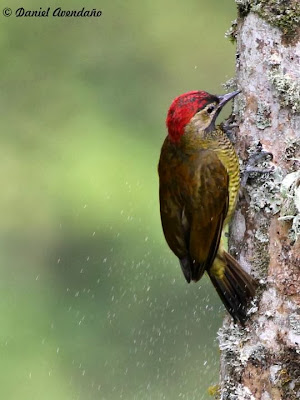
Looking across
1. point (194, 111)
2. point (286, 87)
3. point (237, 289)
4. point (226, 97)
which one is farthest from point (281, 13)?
point (237, 289)

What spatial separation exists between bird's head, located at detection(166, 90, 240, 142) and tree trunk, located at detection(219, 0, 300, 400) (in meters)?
0.20

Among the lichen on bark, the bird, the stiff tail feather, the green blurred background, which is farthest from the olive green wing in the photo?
the green blurred background

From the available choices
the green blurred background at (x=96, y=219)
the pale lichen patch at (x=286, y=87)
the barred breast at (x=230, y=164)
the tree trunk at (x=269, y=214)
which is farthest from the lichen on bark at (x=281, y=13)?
the green blurred background at (x=96, y=219)

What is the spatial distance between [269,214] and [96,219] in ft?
11.3

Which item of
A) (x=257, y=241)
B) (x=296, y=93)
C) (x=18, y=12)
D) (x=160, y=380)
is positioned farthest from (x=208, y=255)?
(x=18, y=12)

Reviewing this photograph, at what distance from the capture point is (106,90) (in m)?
8.30

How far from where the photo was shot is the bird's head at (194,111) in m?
4.23

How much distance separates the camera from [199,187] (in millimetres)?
4309

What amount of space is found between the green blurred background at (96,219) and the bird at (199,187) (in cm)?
259

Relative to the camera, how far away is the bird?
166 inches

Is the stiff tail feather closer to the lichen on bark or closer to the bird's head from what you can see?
the bird's head

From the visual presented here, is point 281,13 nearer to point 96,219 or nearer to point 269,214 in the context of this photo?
point 269,214

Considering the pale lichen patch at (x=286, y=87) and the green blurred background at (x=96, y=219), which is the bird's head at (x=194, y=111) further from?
the green blurred background at (x=96, y=219)

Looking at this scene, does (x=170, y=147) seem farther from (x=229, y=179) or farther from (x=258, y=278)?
(x=258, y=278)
